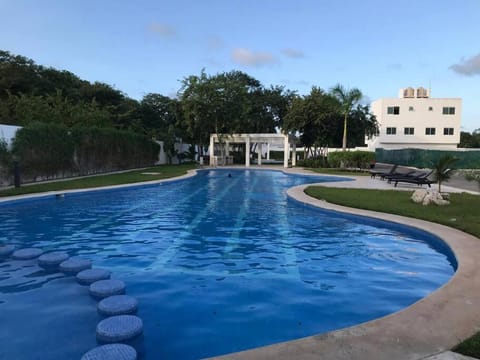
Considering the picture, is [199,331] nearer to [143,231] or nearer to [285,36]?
[143,231]

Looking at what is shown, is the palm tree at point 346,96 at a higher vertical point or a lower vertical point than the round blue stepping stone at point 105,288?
higher

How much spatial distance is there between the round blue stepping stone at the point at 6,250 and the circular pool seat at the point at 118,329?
4.12 m

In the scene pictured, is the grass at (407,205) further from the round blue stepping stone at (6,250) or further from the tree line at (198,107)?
the tree line at (198,107)

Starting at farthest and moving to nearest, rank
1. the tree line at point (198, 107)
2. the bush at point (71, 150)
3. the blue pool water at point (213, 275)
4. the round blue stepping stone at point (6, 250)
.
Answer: the tree line at point (198, 107) < the bush at point (71, 150) < the round blue stepping stone at point (6, 250) < the blue pool water at point (213, 275)

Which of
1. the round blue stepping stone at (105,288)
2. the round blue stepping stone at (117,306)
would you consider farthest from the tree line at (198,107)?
the round blue stepping stone at (117,306)

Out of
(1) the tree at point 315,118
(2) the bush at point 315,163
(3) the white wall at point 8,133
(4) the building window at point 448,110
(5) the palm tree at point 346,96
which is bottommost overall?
(2) the bush at point 315,163

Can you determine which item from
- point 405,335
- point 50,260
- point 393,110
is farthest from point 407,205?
point 393,110

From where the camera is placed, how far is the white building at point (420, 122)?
53.2 meters

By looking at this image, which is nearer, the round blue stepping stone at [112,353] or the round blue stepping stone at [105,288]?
the round blue stepping stone at [112,353]

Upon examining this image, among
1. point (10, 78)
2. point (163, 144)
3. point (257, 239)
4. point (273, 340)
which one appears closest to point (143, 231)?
point (257, 239)

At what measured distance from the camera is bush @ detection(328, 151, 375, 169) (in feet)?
97.8

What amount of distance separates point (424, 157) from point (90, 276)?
3538 cm

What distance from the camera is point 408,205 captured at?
11.3 m

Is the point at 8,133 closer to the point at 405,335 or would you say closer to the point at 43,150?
the point at 43,150
